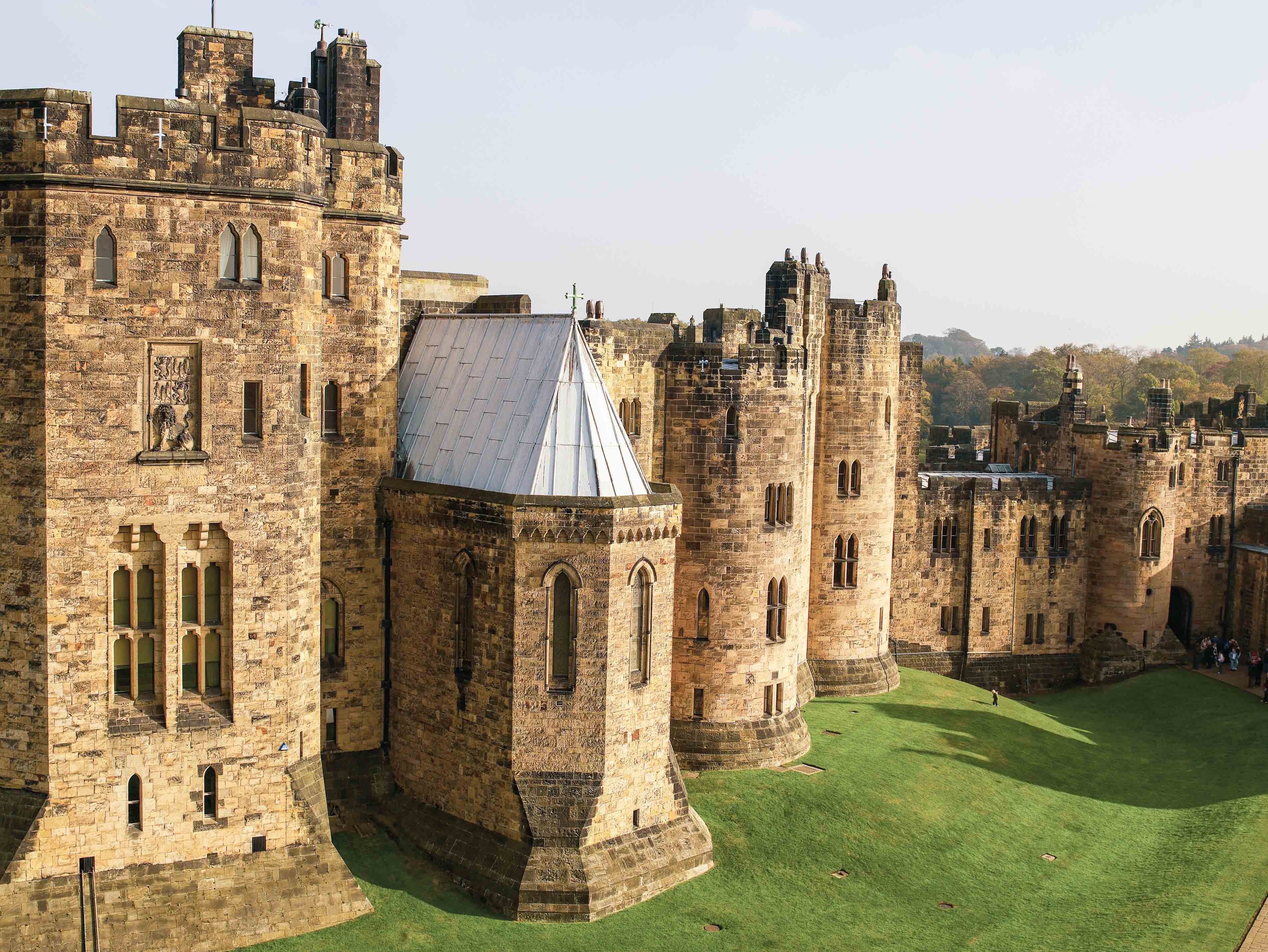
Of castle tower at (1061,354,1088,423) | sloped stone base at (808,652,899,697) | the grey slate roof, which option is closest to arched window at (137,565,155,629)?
the grey slate roof

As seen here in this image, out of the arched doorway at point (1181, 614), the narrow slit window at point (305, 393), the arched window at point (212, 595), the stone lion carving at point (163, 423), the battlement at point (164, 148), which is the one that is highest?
the battlement at point (164, 148)

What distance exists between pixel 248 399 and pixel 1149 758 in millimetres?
30432

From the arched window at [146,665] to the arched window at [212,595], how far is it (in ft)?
3.48

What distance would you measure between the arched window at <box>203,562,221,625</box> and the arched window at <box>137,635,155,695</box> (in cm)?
106

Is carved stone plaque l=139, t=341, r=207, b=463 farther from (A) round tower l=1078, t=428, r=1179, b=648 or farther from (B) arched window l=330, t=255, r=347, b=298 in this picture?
(A) round tower l=1078, t=428, r=1179, b=648

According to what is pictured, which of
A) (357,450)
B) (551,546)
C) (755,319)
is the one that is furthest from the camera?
(755,319)

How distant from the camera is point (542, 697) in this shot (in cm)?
2698

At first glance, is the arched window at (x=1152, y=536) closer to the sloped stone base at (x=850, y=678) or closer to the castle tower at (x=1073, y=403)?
the castle tower at (x=1073, y=403)

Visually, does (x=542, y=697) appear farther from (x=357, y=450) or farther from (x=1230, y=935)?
(x=1230, y=935)

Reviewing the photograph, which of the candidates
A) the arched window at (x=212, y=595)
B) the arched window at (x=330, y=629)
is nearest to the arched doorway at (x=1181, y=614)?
the arched window at (x=330, y=629)

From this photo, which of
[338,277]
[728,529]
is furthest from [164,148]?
[728,529]

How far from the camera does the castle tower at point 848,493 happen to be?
42.6 metres

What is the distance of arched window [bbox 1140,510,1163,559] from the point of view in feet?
168

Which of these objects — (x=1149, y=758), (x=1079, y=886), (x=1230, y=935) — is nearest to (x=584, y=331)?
(x=1079, y=886)
